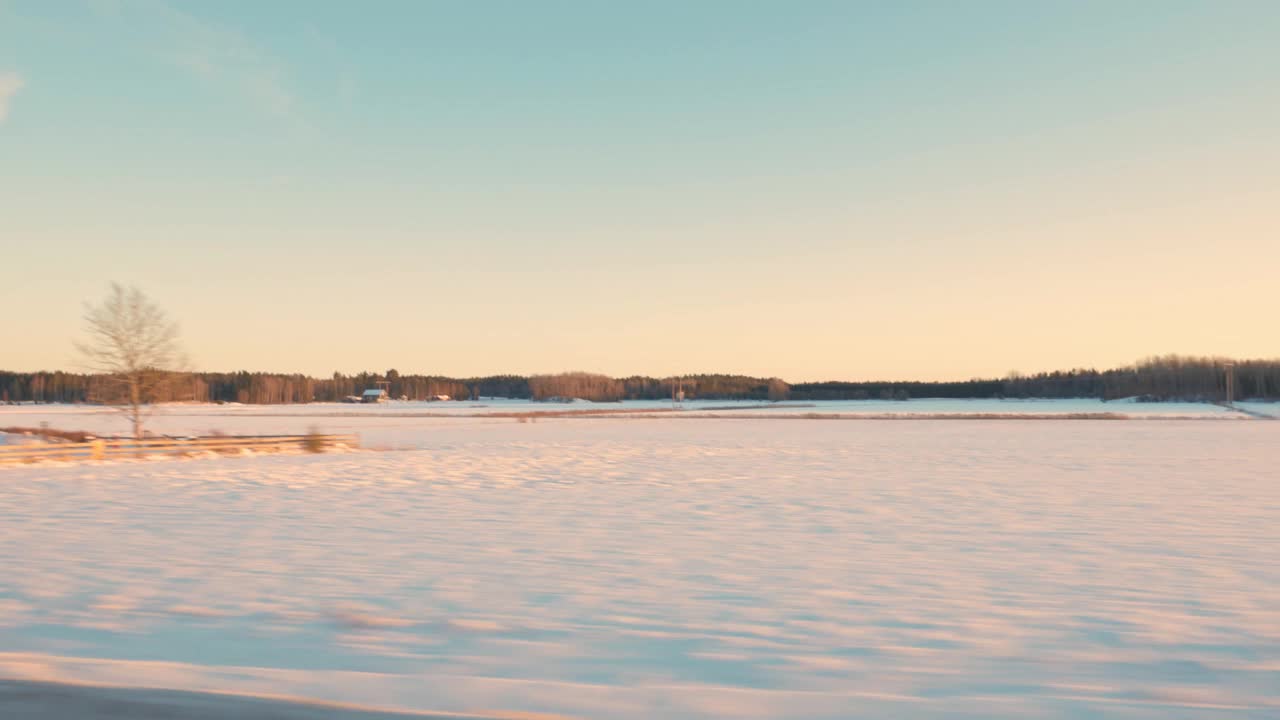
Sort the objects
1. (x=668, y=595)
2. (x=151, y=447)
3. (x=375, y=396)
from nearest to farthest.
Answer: (x=668, y=595) → (x=151, y=447) → (x=375, y=396)

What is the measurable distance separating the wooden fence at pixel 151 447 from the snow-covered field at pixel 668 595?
6.59 meters

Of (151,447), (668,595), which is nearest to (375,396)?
(151,447)

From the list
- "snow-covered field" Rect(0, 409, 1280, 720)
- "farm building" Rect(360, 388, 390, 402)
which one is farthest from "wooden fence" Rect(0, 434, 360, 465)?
"farm building" Rect(360, 388, 390, 402)

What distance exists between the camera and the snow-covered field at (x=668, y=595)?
18.7ft

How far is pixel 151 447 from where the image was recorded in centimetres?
2567

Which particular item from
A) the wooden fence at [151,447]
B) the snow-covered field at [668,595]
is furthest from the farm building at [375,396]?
the snow-covered field at [668,595]

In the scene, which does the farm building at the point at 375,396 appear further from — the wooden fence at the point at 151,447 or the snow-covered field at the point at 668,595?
the snow-covered field at the point at 668,595

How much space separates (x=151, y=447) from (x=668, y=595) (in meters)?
22.2

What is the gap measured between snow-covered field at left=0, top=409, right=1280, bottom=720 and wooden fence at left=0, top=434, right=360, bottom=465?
6593 millimetres

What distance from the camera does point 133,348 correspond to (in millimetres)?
32625

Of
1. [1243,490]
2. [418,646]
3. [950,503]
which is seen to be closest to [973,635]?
[418,646]

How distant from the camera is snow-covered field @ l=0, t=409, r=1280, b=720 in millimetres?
5703

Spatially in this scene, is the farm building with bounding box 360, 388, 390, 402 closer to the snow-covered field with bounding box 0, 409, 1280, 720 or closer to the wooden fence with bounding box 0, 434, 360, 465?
the wooden fence with bounding box 0, 434, 360, 465

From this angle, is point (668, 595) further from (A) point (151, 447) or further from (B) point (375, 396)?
(B) point (375, 396)
